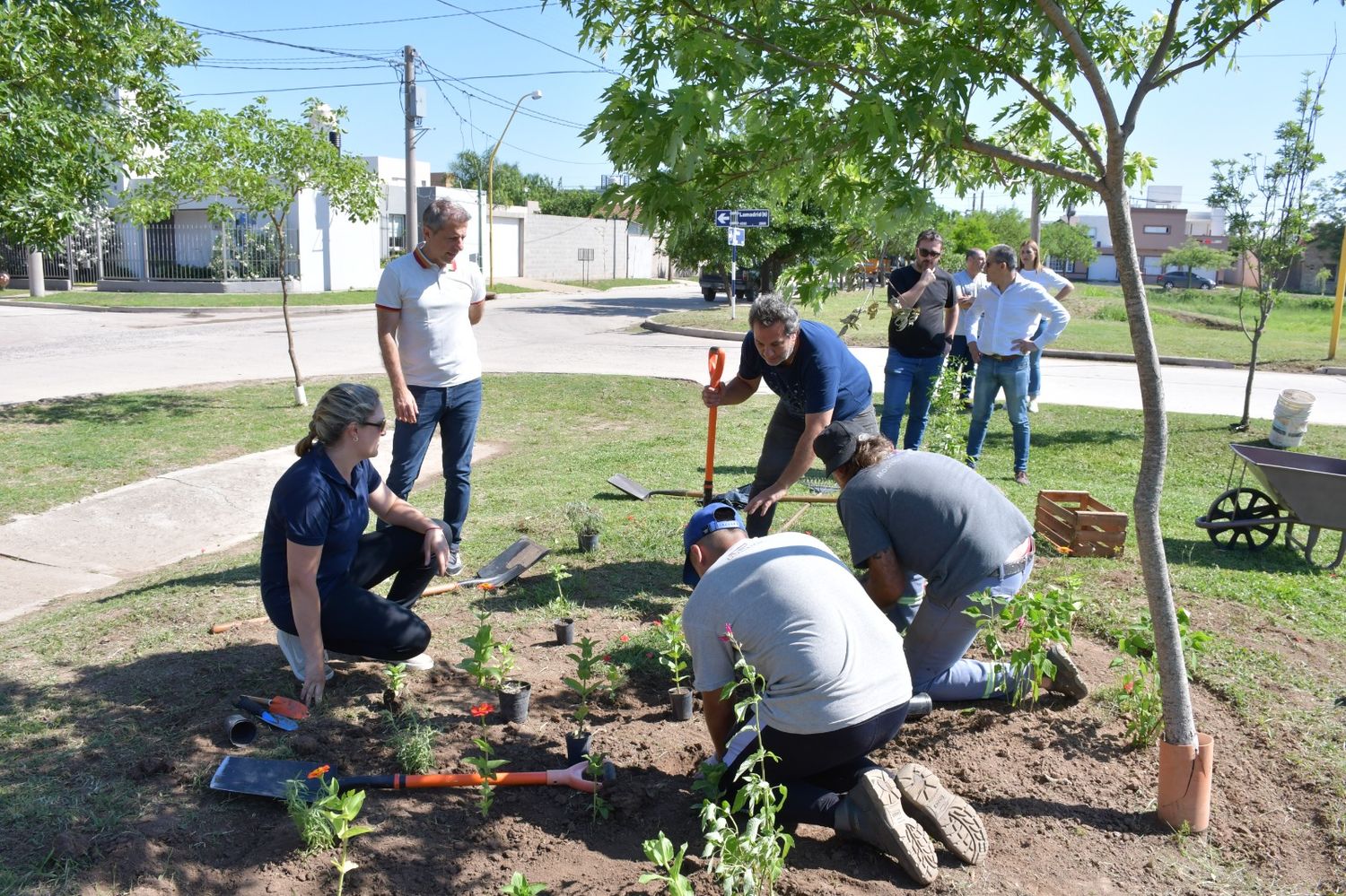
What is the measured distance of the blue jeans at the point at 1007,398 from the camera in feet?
26.4

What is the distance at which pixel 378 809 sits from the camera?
330 centimetres

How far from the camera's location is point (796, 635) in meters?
3.01

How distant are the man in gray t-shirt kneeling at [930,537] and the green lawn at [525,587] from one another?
0.84m

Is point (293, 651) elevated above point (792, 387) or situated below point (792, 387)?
below

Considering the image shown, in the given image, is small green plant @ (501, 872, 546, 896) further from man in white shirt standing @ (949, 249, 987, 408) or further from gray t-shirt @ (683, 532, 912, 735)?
man in white shirt standing @ (949, 249, 987, 408)

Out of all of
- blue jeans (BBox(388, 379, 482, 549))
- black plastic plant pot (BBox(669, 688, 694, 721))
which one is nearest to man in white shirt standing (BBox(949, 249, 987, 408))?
blue jeans (BBox(388, 379, 482, 549))

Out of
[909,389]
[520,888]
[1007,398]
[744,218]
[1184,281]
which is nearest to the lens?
[520,888]

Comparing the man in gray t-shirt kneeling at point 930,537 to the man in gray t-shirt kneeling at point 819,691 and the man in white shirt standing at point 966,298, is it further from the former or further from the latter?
the man in white shirt standing at point 966,298

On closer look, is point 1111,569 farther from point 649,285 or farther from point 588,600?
point 649,285

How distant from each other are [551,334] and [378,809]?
1883 cm

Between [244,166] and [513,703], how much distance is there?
361 inches

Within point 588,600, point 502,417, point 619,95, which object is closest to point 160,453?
point 502,417

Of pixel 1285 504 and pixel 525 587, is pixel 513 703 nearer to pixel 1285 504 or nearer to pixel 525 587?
pixel 525 587

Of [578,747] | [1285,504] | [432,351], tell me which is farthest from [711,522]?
[1285,504]
